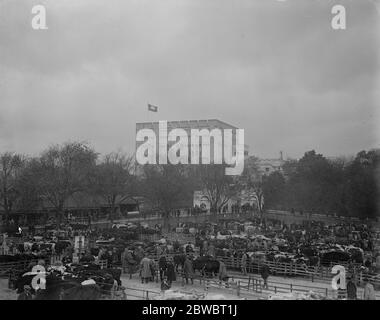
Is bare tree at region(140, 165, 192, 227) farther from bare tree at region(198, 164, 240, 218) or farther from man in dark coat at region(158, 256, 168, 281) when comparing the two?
man in dark coat at region(158, 256, 168, 281)

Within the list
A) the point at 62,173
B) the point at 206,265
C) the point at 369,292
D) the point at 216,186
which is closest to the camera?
the point at 369,292

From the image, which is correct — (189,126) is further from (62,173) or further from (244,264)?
(62,173)

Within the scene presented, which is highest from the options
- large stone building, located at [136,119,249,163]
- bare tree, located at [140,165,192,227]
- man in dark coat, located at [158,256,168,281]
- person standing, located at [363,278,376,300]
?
large stone building, located at [136,119,249,163]

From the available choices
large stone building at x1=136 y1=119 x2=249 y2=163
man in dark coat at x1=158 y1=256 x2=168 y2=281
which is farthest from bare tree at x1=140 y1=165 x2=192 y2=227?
man in dark coat at x1=158 y1=256 x2=168 y2=281

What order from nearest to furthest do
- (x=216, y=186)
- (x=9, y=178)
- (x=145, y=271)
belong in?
(x=145, y=271) < (x=9, y=178) < (x=216, y=186)

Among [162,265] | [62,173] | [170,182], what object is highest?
[62,173]

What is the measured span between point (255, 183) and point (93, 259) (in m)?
5.14

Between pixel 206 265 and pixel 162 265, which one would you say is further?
pixel 206 265

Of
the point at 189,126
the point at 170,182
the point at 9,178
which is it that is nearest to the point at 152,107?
the point at 189,126

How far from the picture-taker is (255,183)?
39.0 ft

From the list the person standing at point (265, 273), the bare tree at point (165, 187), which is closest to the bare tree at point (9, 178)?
the bare tree at point (165, 187)
